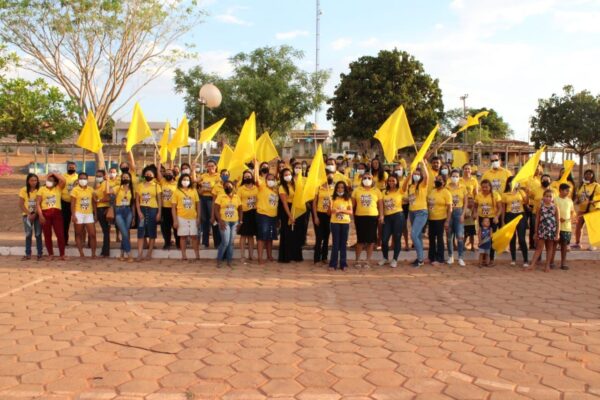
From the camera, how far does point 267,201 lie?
29.1 feet

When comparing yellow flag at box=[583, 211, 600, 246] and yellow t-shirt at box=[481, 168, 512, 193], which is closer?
yellow flag at box=[583, 211, 600, 246]

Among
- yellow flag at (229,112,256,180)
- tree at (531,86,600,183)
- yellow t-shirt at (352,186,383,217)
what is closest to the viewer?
yellow t-shirt at (352,186,383,217)

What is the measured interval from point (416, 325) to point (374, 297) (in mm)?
1223

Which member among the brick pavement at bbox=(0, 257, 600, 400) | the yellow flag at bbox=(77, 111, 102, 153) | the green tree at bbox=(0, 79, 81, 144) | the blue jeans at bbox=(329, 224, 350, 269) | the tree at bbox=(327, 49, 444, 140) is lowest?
the brick pavement at bbox=(0, 257, 600, 400)

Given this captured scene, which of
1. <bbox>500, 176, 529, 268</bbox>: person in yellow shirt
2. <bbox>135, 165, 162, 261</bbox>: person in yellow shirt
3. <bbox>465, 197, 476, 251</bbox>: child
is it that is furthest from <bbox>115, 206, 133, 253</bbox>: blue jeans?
<bbox>500, 176, 529, 268</bbox>: person in yellow shirt

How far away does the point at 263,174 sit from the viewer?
989 centimetres

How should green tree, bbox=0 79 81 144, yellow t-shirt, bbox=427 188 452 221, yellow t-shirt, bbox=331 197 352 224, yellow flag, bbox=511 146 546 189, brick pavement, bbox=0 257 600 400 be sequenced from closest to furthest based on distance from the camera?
brick pavement, bbox=0 257 600 400
yellow t-shirt, bbox=331 197 352 224
yellow t-shirt, bbox=427 188 452 221
yellow flag, bbox=511 146 546 189
green tree, bbox=0 79 81 144

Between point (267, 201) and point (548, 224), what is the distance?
457 centimetres

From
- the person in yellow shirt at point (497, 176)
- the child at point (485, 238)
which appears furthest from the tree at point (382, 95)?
the child at point (485, 238)

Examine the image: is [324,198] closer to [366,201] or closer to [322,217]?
[322,217]

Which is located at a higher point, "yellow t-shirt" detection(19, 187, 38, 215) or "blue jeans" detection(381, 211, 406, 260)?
"yellow t-shirt" detection(19, 187, 38, 215)

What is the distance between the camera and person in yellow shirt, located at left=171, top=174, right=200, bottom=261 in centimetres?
895

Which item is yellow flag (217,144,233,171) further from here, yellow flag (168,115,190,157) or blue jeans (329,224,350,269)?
blue jeans (329,224,350,269)

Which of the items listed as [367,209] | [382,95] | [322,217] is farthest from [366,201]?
[382,95]
